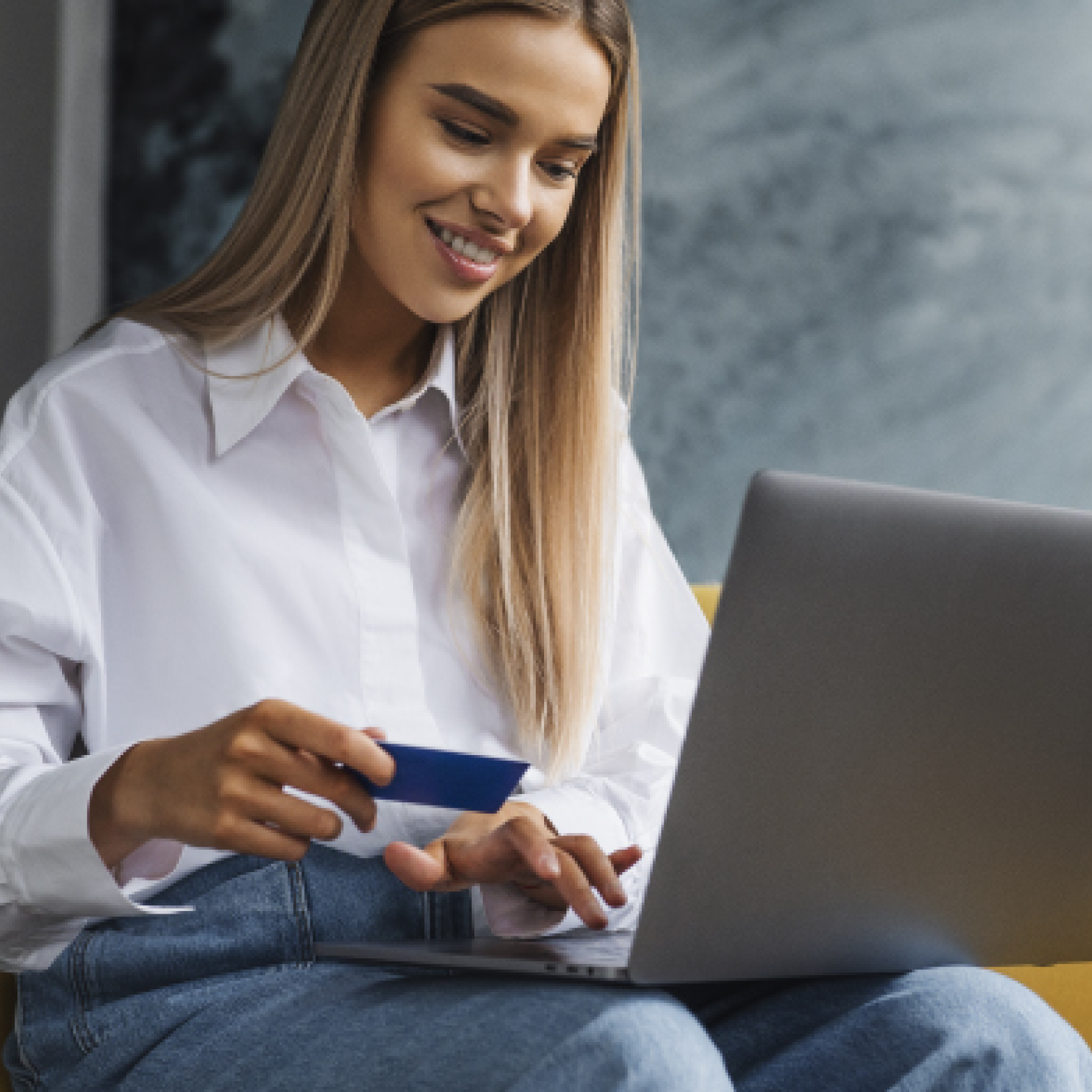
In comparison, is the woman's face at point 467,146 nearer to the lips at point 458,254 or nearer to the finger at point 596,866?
the lips at point 458,254

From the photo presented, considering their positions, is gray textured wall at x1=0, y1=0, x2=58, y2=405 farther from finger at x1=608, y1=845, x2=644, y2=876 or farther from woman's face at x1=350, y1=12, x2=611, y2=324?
finger at x1=608, y1=845, x2=644, y2=876

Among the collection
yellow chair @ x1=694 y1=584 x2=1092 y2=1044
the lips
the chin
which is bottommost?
yellow chair @ x1=694 y1=584 x2=1092 y2=1044

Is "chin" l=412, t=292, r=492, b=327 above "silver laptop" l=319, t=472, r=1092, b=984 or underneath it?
above

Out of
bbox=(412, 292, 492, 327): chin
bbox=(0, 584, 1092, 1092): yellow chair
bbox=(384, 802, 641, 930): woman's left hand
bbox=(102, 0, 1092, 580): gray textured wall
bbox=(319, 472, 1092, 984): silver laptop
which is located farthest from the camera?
bbox=(102, 0, 1092, 580): gray textured wall

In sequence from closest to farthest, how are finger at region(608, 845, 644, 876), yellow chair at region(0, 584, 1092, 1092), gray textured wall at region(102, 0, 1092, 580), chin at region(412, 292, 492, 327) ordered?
finger at region(608, 845, 644, 876) < chin at region(412, 292, 492, 327) < yellow chair at region(0, 584, 1092, 1092) < gray textured wall at region(102, 0, 1092, 580)

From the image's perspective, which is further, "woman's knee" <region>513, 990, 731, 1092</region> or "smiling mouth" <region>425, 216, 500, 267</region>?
"smiling mouth" <region>425, 216, 500, 267</region>

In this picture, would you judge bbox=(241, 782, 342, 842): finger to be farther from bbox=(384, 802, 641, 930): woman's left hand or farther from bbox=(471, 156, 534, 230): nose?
bbox=(471, 156, 534, 230): nose

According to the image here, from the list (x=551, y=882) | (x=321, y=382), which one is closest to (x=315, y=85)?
(x=321, y=382)

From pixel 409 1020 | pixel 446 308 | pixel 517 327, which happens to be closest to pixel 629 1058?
pixel 409 1020

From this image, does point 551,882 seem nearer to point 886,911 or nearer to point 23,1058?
point 886,911

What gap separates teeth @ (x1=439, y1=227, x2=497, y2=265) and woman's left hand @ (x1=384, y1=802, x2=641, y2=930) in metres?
0.49

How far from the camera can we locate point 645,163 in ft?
5.65

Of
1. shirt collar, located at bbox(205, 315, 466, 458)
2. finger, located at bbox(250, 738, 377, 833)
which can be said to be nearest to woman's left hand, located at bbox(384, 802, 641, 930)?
finger, located at bbox(250, 738, 377, 833)

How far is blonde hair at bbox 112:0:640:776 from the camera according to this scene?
3.69 ft
